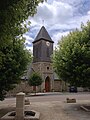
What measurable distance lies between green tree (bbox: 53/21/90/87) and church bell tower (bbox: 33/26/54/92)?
3294cm

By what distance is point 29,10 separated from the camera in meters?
7.07

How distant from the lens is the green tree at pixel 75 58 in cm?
1662

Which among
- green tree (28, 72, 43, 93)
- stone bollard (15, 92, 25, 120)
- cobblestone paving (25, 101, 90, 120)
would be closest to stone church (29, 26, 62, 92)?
green tree (28, 72, 43, 93)

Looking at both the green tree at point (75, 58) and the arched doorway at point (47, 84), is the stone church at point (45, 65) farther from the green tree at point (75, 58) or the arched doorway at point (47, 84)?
the green tree at point (75, 58)

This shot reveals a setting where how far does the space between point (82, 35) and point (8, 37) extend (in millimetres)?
11594

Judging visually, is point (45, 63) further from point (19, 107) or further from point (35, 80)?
point (19, 107)

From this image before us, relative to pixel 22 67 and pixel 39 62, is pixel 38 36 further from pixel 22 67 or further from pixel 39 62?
pixel 22 67

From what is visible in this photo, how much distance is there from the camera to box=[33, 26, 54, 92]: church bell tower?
52750 mm

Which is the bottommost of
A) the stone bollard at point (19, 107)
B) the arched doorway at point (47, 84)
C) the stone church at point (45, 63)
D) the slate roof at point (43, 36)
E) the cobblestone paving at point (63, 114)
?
the cobblestone paving at point (63, 114)

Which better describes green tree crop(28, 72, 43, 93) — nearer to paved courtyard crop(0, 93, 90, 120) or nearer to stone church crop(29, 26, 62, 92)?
stone church crop(29, 26, 62, 92)

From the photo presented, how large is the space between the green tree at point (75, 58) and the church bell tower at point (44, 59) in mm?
32944

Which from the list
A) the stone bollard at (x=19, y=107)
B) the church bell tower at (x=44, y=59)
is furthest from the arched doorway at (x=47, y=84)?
the stone bollard at (x=19, y=107)

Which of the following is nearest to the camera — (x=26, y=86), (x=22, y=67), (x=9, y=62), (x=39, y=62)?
(x=9, y=62)

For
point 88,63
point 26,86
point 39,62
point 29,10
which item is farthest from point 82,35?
point 39,62
